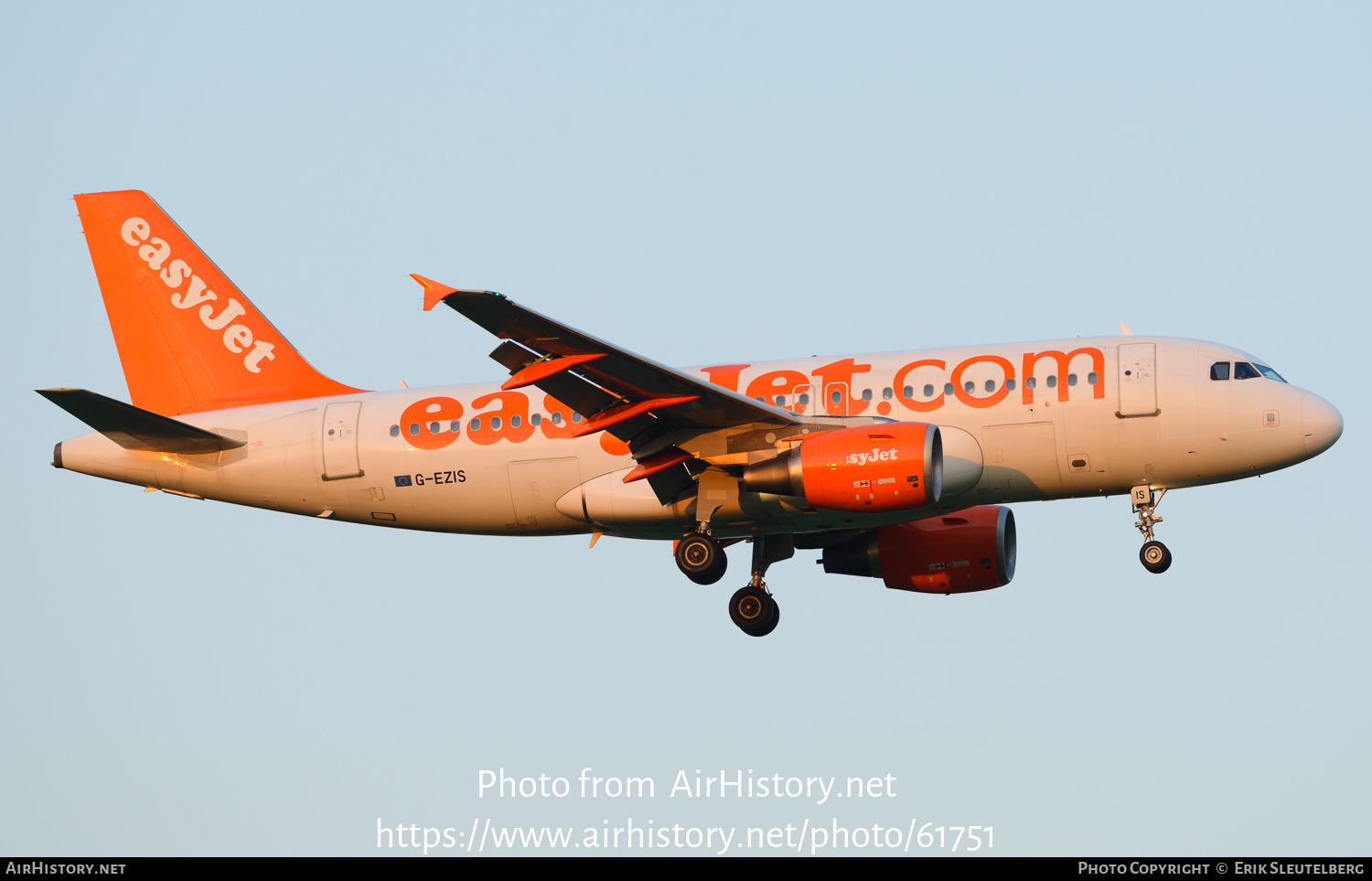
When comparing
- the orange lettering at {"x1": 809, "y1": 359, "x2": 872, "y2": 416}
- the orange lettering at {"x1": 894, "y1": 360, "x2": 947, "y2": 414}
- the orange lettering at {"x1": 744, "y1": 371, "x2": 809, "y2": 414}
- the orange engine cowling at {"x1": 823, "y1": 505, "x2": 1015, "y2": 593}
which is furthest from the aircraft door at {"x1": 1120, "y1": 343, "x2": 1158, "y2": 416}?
the orange lettering at {"x1": 744, "y1": 371, "x2": 809, "y2": 414}

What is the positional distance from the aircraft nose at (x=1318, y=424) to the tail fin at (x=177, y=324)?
19618mm

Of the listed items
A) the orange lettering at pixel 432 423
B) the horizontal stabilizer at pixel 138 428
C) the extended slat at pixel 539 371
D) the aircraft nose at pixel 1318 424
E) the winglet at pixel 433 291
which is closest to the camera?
the winglet at pixel 433 291

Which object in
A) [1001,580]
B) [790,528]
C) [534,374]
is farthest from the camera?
[1001,580]

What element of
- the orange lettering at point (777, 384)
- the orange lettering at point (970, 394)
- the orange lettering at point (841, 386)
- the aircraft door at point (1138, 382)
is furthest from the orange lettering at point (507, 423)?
the aircraft door at point (1138, 382)

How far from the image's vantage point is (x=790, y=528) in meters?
30.9

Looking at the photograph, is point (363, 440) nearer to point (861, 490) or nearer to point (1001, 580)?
point (861, 490)

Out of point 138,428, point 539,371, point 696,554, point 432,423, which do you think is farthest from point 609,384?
point 138,428

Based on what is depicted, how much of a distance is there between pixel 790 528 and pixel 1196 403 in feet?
26.3

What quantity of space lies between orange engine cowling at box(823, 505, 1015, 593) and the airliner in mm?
44

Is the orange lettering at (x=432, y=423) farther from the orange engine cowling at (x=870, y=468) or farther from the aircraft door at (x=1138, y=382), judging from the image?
the aircraft door at (x=1138, y=382)

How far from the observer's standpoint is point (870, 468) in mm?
27438

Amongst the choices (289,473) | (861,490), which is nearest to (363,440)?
(289,473)

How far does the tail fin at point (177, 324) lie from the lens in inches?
1368

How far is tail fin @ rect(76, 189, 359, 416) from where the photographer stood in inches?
1368
